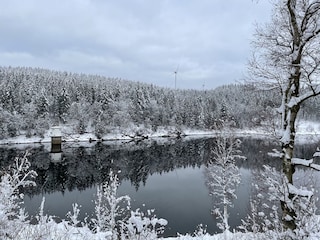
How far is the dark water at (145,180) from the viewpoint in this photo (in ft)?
84.2

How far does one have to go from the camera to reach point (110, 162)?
4984 centimetres

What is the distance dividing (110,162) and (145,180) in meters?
13.4

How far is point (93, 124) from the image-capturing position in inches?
3236

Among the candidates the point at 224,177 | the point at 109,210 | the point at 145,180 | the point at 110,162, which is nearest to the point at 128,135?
the point at 110,162

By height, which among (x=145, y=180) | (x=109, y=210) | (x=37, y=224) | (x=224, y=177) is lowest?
(x=145, y=180)

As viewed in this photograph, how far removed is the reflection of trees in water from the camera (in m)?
37.5

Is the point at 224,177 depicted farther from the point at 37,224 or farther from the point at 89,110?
the point at 89,110

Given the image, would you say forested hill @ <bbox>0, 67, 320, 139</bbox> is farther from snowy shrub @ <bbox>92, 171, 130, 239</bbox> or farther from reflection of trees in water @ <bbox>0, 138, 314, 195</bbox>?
snowy shrub @ <bbox>92, 171, 130, 239</bbox>

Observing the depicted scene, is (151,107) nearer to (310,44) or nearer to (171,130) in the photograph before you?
(171,130)

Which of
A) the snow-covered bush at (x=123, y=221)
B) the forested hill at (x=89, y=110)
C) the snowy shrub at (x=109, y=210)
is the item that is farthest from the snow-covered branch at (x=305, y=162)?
the forested hill at (x=89, y=110)

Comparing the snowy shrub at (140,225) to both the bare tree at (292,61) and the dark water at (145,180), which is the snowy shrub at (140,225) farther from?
the dark water at (145,180)

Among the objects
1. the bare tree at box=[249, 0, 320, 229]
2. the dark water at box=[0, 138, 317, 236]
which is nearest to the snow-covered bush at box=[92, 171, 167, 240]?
the bare tree at box=[249, 0, 320, 229]

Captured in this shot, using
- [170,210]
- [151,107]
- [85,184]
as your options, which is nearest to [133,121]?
[151,107]

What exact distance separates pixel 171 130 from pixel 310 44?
296 feet
